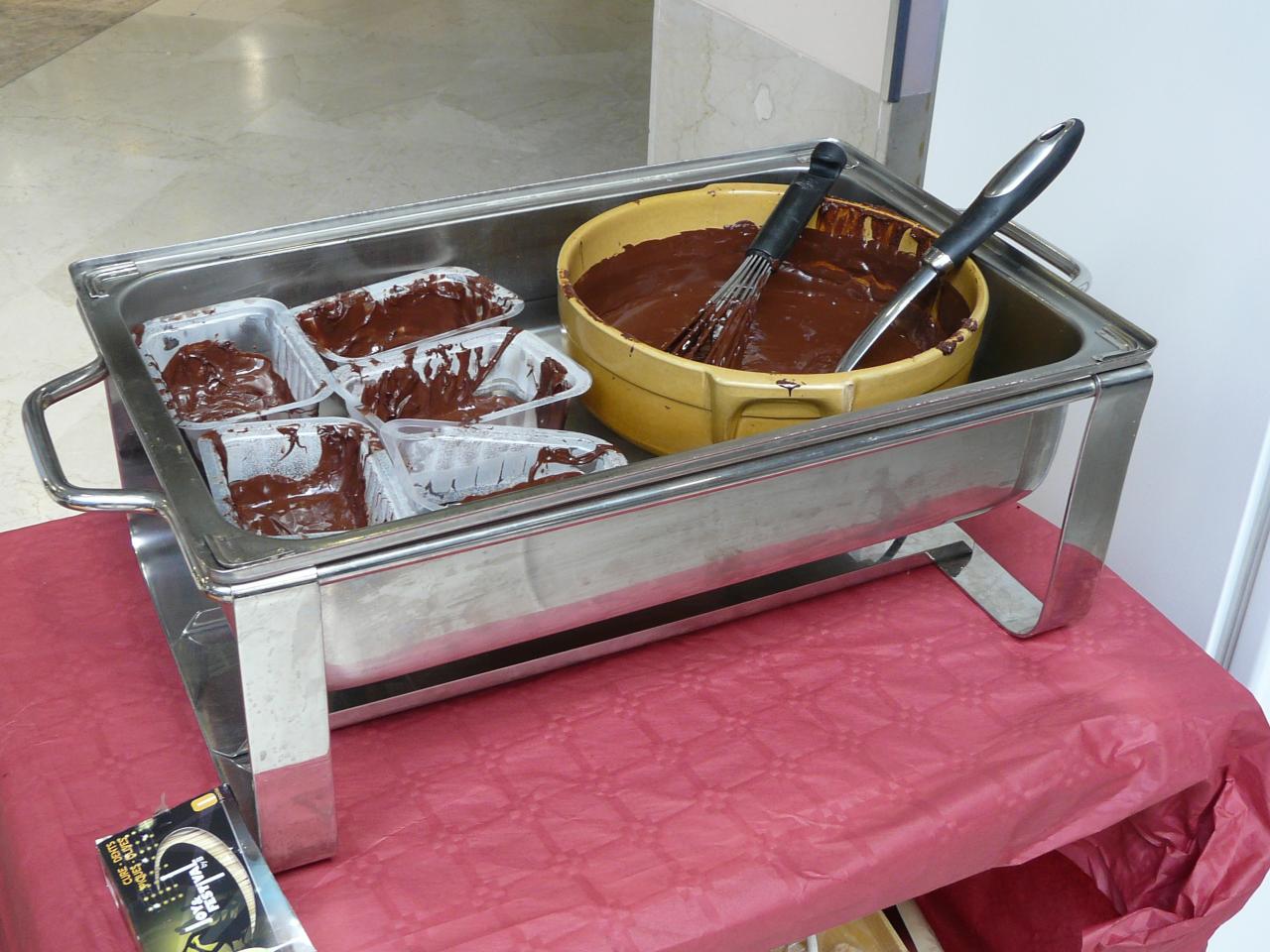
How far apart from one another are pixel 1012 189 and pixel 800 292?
19 cm

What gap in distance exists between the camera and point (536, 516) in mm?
682

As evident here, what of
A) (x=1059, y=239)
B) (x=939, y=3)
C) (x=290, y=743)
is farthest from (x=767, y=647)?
(x=939, y=3)

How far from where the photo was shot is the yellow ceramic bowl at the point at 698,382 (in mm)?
819

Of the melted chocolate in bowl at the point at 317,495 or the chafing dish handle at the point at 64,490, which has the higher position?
the chafing dish handle at the point at 64,490

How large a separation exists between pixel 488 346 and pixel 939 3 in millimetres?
938

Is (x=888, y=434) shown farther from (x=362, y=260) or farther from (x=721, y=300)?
(x=362, y=260)

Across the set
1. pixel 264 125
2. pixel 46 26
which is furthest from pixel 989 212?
pixel 46 26

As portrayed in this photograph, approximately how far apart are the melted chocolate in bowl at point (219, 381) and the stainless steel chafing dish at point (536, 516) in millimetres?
42

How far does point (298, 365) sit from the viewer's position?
891 millimetres

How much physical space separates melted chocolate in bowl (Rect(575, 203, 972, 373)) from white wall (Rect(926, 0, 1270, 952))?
0.79 ft

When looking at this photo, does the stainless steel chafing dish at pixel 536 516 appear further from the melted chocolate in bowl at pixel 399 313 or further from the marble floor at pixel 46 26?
the marble floor at pixel 46 26

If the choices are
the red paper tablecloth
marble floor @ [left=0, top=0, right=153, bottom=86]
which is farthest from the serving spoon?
marble floor @ [left=0, top=0, right=153, bottom=86]

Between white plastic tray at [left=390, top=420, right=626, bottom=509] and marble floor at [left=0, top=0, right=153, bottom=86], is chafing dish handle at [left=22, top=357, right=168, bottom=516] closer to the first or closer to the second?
white plastic tray at [left=390, top=420, right=626, bottom=509]

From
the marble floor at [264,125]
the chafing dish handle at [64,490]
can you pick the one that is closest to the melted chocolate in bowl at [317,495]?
the chafing dish handle at [64,490]
